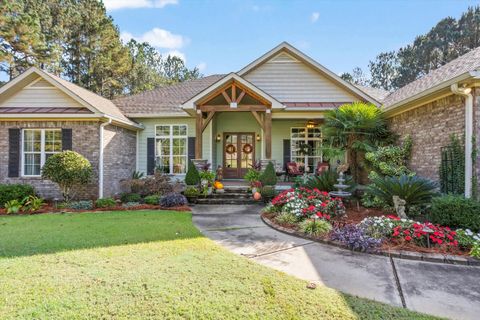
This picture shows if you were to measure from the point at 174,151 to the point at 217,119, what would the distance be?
2587 millimetres

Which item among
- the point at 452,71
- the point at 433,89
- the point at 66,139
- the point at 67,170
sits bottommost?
the point at 67,170

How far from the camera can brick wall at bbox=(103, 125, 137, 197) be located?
10070 mm

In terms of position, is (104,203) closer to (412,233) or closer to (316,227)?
(316,227)

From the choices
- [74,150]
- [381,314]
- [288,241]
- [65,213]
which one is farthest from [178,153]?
[381,314]

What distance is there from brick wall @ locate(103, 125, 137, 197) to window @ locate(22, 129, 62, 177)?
173 cm

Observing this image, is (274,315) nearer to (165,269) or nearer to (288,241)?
(165,269)

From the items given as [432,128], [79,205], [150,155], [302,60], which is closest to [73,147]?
[79,205]

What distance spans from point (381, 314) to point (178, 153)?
10583 mm

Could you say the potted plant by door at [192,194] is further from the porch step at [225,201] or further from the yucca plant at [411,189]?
the yucca plant at [411,189]

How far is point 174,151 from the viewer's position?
39.9 feet

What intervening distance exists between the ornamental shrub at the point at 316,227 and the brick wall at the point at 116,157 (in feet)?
25.6

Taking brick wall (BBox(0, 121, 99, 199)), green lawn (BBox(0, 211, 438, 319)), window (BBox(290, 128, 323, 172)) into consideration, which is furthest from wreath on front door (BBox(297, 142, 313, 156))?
brick wall (BBox(0, 121, 99, 199))

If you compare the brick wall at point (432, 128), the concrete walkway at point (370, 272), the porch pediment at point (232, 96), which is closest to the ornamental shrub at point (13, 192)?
the porch pediment at point (232, 96)

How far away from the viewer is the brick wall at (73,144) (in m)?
9.79
